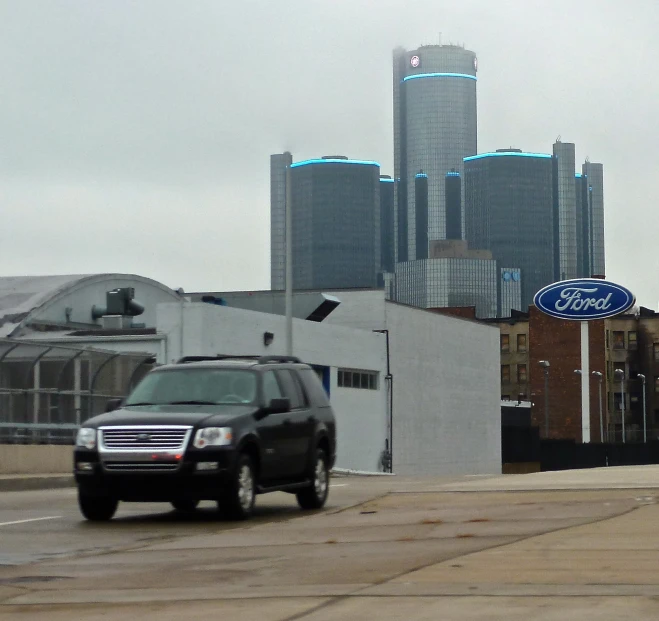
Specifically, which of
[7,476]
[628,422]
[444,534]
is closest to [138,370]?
[7,476]

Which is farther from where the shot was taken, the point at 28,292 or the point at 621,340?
the point at 621,340

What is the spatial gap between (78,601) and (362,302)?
165 feet

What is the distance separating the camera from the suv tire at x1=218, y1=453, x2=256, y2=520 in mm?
15023

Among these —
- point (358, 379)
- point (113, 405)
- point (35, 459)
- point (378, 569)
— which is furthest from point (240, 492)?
point (358, 379)

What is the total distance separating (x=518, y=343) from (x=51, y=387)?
4295 inches

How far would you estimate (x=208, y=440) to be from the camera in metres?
→ 14.8

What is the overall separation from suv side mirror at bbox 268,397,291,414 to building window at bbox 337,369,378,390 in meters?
37.3

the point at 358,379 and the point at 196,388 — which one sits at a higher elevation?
the point at 358,379

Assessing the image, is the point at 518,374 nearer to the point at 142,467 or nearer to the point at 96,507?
the point at 96,507

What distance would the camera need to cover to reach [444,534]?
521 inches

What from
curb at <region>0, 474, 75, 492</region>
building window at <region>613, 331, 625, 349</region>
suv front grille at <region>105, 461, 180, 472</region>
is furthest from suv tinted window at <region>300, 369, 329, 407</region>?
building window at <region>613, 331, 625, 349</region>

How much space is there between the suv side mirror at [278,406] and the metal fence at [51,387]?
12630mm

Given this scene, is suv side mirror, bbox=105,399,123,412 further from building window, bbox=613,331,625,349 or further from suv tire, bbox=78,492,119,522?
building window, bbox=613,331,625,349

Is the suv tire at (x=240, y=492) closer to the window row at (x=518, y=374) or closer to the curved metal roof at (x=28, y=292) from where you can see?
the curved metal roof at (x=28, y=292)
